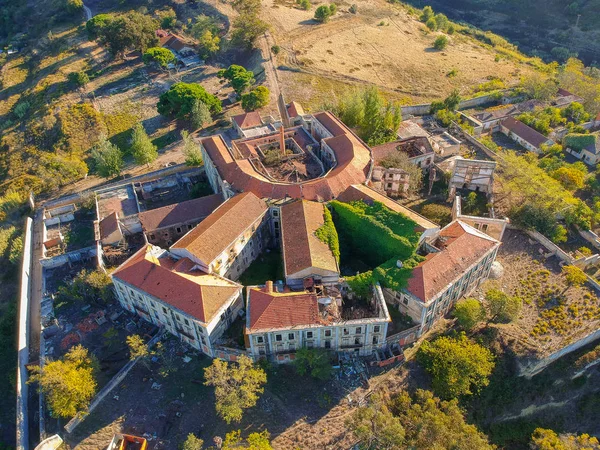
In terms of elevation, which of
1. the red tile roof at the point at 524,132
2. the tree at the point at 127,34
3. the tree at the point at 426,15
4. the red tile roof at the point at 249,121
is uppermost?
the tree at the point at 127,34

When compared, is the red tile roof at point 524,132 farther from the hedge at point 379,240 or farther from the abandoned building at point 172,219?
the abandoned building at point 172,219

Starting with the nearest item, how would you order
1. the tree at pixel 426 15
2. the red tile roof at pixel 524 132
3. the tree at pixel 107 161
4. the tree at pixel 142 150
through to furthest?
the tree at pixel 107 161, the tree at pixel 142 150, the red tile roof at pixel 524 132, the tree at pixel 426 15

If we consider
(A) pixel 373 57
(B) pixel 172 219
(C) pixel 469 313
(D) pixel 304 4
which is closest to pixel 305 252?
(C) pixel 469 313

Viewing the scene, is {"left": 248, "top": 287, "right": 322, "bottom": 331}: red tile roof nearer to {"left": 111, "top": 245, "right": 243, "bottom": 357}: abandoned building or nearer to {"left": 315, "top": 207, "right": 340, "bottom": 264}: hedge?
{"left": 111, "top": 245, "right": 243, "bottom": 357}: abandoned building

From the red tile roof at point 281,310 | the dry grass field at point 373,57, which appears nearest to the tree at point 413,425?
the red tile roof at point 281,310

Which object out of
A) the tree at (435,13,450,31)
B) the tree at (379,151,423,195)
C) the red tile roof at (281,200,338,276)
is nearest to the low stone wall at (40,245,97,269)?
the red tile roof at (281,200,338,276)

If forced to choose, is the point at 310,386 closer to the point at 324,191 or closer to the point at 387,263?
the point at 387,263
